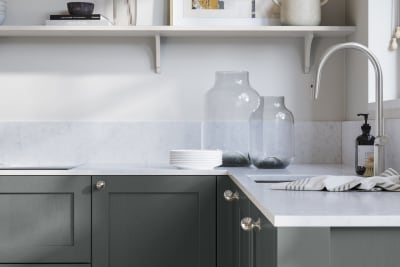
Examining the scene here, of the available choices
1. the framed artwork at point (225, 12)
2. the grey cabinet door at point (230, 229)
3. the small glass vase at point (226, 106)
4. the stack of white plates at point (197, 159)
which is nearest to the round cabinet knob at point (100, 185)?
the stack of white plates at point (197, 159)

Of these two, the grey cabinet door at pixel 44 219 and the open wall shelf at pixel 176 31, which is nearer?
the grey cabinet door at pixel 44 219

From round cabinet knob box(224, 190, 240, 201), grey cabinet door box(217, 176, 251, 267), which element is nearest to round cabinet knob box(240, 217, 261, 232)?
grey cabinet door box(217, 176, 251, 267)

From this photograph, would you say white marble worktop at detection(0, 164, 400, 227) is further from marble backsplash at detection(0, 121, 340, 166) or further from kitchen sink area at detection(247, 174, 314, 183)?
marble backsplash at detection(0, 121, 340, 166)

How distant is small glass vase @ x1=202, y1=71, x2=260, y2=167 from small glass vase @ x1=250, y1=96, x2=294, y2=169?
9 centimetres

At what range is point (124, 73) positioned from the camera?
3549mm

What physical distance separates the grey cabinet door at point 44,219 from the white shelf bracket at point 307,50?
1.20 m

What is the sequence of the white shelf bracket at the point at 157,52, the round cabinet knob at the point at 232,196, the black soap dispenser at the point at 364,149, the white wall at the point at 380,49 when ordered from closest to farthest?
the round cabinet knob at the point at 232,196 → the black soap dispenser at the point at 364,149 → the white wall at the point at 380,49 → the white shelf bracket at the point at 157,52

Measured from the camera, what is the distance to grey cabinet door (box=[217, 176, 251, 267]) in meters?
2.45

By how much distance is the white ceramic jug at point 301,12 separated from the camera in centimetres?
333

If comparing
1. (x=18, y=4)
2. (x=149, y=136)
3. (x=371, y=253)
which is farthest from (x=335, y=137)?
(x=371, y=253)

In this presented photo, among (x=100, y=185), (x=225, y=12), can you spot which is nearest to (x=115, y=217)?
(x=100, y=185)

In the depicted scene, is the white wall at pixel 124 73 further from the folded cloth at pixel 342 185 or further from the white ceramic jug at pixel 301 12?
the folded cloth at pixel 342 185

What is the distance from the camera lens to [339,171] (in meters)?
3.01

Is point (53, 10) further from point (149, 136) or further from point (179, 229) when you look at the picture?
point (179, 229)
